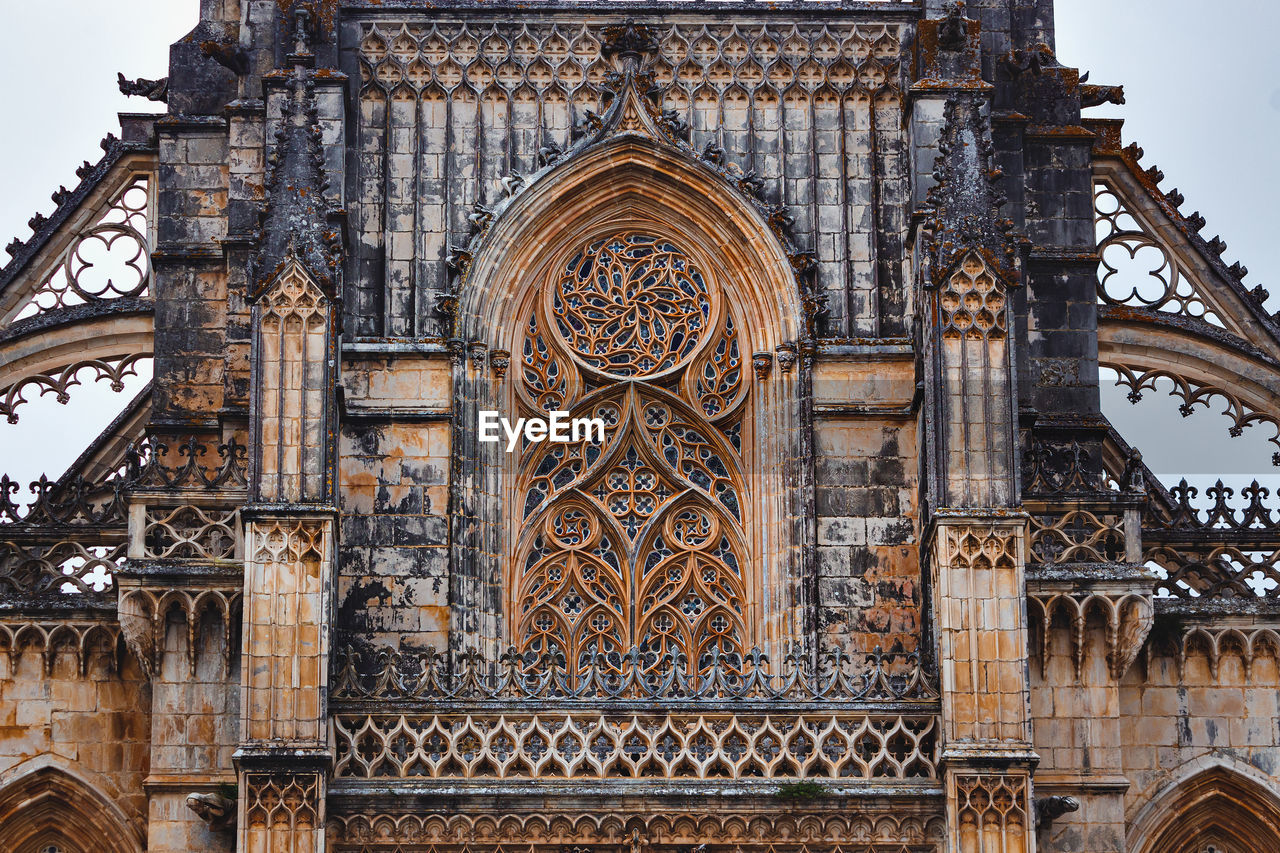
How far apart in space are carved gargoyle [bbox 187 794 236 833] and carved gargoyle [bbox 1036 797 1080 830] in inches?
296

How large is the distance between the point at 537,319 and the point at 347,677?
16.2 ft

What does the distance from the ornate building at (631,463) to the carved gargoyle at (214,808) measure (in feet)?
0.35

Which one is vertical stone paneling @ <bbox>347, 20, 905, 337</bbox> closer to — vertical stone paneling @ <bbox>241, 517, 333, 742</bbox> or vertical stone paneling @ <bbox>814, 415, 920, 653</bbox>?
vertical stone paneling @ <bbox>814, 415, 920, 653</bbox>

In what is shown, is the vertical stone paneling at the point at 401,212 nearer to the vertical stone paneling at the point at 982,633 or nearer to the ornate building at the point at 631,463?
the ornate building at the point at 631,463

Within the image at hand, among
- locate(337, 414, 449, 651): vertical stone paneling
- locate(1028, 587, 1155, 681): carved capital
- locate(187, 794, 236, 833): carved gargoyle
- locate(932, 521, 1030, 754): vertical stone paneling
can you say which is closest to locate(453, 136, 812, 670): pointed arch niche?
locate(337, 414, 449, 651): vertical stone paneling

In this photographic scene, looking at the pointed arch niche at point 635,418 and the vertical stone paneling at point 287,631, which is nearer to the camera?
the vertical stone paneling at point 287,631

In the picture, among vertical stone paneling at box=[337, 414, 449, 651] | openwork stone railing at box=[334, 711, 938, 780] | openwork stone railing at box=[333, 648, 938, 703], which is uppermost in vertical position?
vertical stone paneling at box=[337, 414, 449, 651]

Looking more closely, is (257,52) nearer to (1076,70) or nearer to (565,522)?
(565,522)

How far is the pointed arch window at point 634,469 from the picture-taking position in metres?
28.4

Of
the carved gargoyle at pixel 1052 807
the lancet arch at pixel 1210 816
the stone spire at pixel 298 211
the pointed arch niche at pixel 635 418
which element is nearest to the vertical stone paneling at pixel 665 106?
the pointed arch niche at pixel 635 418

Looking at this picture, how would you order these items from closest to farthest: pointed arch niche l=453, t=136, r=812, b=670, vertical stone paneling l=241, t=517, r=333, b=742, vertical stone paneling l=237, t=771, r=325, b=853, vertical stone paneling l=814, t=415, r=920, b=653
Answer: vertical stone paneling l=237, t=771, r=325, b=853 < vertical stone paneling l=241, t=517, r=333, b=742 < vertical stone paneling l=814, t=415, r=920, b=653 < pointed arch niche l=453, t=136, r=812, b=670

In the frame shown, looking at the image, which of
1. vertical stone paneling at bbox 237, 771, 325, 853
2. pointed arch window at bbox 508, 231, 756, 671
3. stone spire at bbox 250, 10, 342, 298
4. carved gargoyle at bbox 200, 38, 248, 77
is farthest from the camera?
carved gargoyle at bbox 200, 38, 248, 77

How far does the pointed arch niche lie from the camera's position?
92.7 feet

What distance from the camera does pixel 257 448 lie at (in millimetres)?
26281
